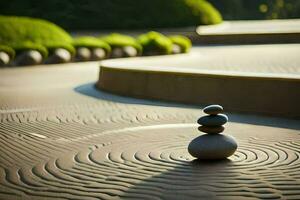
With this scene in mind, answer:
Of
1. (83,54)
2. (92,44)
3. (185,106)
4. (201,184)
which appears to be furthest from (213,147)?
(92,44)

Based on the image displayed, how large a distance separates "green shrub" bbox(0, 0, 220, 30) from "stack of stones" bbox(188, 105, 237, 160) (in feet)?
80.9

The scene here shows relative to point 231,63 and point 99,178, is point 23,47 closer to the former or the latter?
point 231,63

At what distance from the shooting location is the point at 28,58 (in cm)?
2105

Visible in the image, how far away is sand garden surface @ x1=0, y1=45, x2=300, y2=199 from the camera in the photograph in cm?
544

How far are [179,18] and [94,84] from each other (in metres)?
16.5

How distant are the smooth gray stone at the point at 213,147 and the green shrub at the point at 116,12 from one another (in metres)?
24.8

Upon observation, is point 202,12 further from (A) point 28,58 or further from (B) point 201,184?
(B) point 201,184

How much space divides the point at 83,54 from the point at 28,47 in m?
2.30

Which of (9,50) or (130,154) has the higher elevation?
(9,50)

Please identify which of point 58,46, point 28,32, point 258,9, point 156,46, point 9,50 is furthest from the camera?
point 258,9

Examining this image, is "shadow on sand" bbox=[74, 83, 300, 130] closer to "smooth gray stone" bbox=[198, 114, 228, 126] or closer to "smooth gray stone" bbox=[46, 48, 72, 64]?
"smooth gray stone" bbox=[198, 114, 228, 126]

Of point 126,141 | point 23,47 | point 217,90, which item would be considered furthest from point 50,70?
point 126,141

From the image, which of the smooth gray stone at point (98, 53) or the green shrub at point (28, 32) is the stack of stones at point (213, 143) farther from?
the green shrub at point (28, 32)

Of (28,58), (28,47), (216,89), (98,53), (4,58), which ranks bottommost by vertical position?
(216,89)
